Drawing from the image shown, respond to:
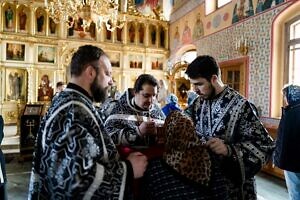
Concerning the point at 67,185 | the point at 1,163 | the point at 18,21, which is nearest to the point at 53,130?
the point at 67,185

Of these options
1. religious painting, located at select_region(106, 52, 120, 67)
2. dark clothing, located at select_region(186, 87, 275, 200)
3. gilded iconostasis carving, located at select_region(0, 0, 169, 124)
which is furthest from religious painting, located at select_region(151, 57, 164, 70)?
dark clothing, located at select_region(186, 87, 275, 200)

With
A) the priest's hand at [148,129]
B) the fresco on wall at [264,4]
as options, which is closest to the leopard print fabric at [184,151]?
the priest's hand at [148,129]

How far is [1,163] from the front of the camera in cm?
300

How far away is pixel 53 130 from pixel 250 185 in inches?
54.6

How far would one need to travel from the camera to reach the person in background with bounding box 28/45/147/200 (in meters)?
1.35

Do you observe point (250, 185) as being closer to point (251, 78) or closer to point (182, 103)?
point (251, 78)

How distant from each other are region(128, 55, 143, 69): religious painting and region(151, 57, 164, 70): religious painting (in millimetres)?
604

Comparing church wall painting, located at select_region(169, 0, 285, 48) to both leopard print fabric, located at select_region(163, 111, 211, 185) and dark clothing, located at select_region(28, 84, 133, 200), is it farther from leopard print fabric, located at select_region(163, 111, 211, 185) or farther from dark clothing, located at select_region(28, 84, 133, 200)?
dark clothing, located at select_region(28, 84, 133, 200)

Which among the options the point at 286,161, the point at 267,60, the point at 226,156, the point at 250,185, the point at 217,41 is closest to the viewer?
the point at 226,156

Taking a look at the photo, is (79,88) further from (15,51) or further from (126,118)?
(15,51)

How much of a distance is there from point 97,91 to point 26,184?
4.20 meters

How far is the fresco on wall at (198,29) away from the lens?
10728mm

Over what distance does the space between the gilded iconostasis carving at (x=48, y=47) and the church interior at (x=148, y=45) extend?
4 cm

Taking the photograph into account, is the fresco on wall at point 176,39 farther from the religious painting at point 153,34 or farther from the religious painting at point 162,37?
the religious painting at point 153,34
